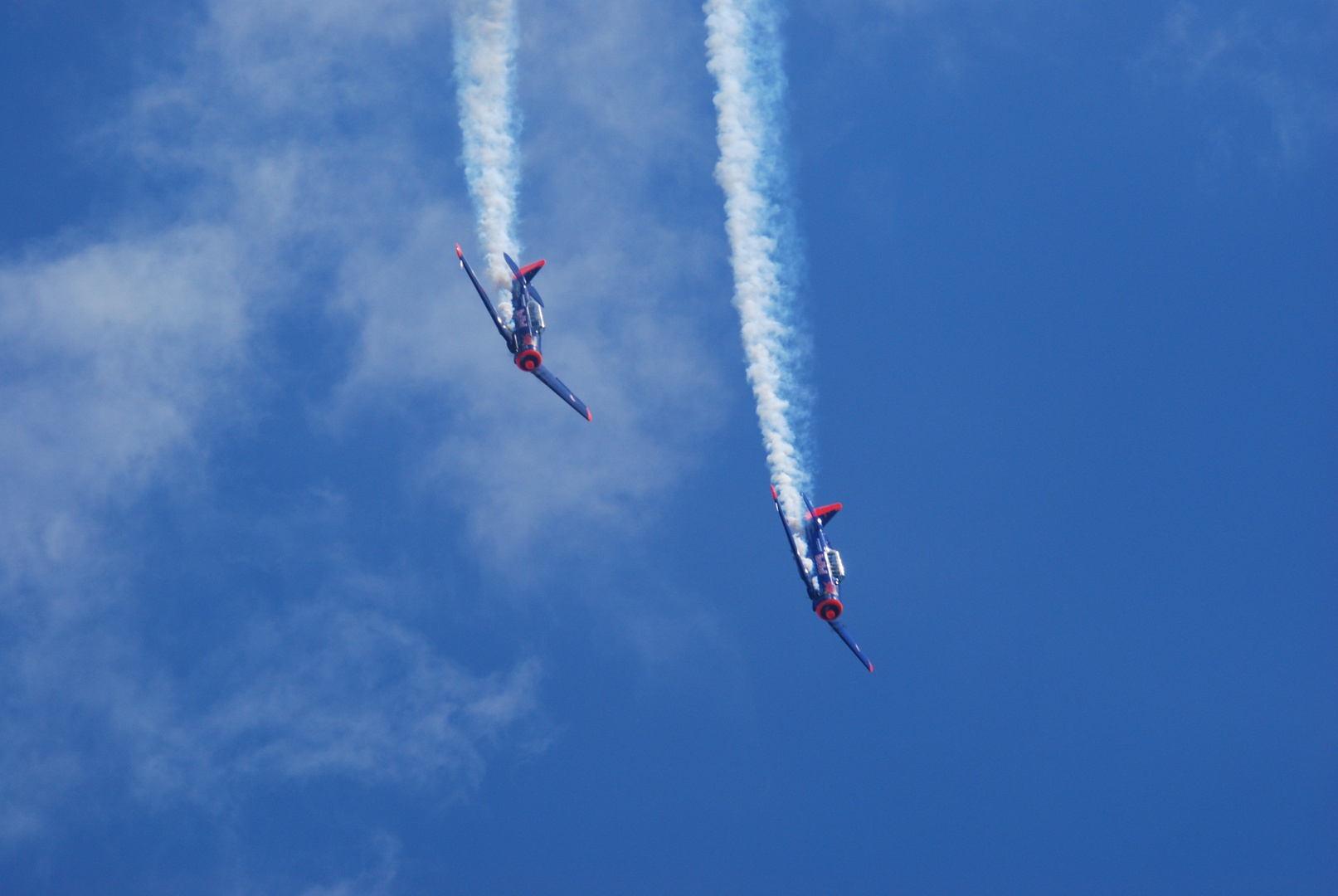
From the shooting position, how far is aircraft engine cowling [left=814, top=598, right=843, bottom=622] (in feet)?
222

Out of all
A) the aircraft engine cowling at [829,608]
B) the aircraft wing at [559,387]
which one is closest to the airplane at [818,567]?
the aircraft engine cowling at [829,608]

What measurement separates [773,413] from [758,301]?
5403 mm

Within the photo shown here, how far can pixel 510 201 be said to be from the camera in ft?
211

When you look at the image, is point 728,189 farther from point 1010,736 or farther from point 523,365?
point 1010,736

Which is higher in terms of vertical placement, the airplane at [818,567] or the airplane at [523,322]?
the airplane at [523,322]

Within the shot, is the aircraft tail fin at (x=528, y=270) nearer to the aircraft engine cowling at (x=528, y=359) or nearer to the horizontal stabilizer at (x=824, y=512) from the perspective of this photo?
the aircraft engine cowling at (x=528, y=359)

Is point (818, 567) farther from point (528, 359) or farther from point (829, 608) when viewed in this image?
point (528, 359)

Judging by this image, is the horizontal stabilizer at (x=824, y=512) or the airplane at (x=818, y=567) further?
the horizontal stabilizer at (x=824, y=512)

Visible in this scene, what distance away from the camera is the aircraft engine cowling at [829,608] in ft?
222

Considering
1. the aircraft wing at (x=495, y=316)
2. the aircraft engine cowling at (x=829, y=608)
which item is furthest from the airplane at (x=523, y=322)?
the aircraft engine cowling at (x=829, y=608)

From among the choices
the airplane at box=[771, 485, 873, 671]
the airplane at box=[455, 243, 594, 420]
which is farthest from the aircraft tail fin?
the airplane at box=[771, 485, 873, 671]

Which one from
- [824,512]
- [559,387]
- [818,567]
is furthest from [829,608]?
[559,387]

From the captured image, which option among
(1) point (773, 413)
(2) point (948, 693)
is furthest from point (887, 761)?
(1) point (773, 413)

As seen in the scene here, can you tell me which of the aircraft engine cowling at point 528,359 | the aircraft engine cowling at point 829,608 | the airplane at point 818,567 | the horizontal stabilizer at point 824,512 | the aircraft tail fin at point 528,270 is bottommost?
the aircraft engine cowling at point 829,608
